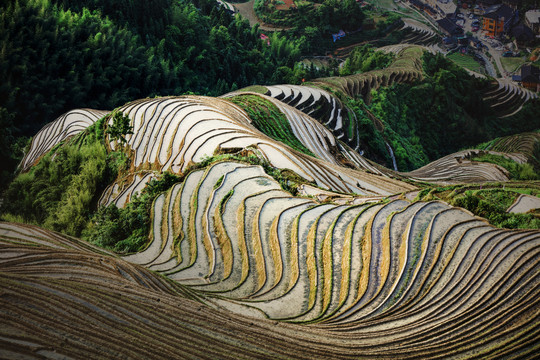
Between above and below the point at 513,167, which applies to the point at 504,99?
below

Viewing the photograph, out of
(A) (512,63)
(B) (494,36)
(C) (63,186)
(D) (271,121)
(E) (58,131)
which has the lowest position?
(A) (512,63)

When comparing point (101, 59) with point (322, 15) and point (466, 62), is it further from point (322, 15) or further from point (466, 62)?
point (466, 62)

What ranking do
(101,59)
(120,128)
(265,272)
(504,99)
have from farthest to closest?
(504,99)
(101,59)
(120,128)
(265,272)

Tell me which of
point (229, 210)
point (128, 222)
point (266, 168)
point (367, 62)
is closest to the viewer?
point (229, 210)

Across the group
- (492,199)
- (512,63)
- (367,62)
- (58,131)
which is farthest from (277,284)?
(512,63)

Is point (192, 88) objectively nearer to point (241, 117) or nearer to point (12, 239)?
point (241, 117)

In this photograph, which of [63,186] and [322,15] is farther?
[322,15]

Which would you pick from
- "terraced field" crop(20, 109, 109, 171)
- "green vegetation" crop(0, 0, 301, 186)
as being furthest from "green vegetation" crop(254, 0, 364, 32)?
"terraced field" crop(20, 109, 109, 171)

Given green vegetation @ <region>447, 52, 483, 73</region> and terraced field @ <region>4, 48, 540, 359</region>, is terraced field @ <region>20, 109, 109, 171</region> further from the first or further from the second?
green vegetation @ <region>447, 52, 483, 73</region>
